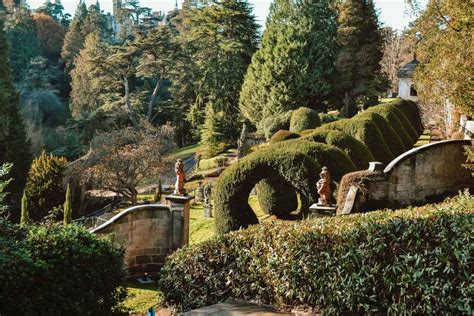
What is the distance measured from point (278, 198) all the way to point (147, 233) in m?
4.78

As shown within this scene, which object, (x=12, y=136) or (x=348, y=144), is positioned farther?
(x=12, y=136)

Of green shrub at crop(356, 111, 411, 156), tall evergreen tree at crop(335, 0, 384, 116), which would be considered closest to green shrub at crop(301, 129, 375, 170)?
green shrub at crop(356, 111, 411, 156)

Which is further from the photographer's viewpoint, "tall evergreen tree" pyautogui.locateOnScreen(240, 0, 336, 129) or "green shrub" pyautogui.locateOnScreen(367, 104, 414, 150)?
"tall evergreen tree" pyautogui.locateOnScreen(240, 0, 336, 129)

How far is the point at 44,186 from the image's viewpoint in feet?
72.4

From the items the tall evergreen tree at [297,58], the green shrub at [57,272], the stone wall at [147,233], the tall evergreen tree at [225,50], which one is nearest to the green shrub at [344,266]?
the green shrub at [57,272]

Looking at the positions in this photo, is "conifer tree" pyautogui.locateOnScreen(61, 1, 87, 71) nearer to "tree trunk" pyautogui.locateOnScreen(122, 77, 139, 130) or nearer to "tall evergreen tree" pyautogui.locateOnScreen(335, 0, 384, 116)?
"tree trunk" pyautogui.locateOnScreen(122, 77, 139, 130)

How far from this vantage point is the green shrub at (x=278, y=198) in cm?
1472

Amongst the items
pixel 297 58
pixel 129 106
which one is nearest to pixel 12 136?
pixel 129 106

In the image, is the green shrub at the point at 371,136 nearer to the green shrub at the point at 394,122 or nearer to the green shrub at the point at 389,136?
the green shrub at the point at 389,136

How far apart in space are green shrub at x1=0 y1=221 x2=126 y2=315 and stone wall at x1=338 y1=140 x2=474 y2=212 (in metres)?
6.22

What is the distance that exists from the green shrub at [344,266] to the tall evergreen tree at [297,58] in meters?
25.5

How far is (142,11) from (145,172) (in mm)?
31058

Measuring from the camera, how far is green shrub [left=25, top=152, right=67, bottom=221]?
2194 centimetres

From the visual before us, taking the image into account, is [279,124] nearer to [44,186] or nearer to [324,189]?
[44,186]
